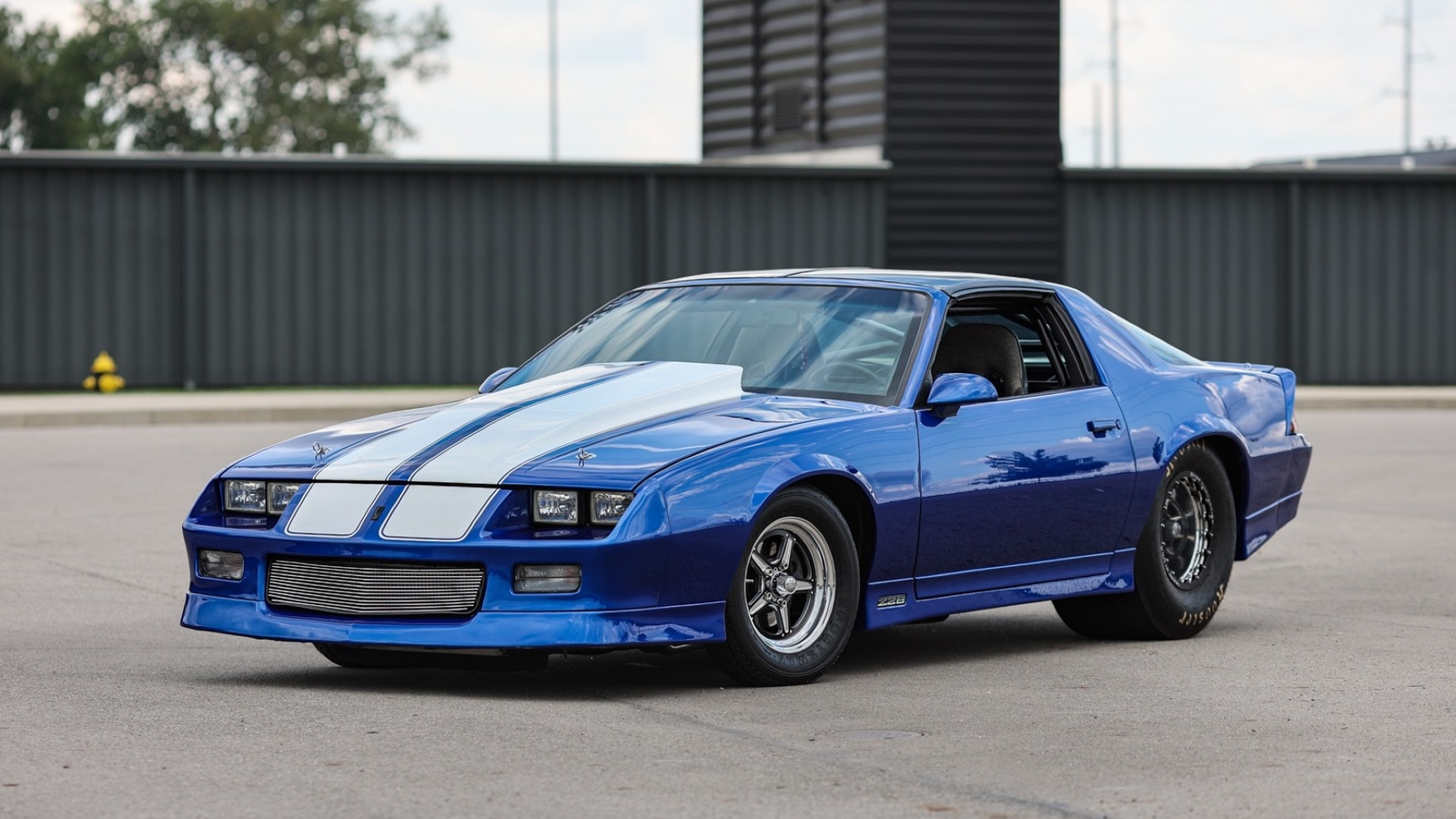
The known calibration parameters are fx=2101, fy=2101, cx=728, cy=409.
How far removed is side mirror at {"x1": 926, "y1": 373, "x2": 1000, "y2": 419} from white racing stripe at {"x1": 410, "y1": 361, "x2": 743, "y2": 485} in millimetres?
646

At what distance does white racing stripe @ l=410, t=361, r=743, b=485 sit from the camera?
20.4 ft

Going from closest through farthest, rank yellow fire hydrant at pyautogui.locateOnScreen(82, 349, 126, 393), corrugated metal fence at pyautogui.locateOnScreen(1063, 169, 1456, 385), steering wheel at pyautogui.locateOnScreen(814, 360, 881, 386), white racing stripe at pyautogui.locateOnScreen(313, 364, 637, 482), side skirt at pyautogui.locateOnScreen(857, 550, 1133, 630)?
white racing stripe at pyautogui.locateOnScreen(313, 364, 637, 482), side skirt at pyautogui.locateOnScreen(857, 550, 1133, 630), steering wheel at pyautogui.locateOnScreen(814, 360, 881, 386), yellow fire hydrant at pyautogui.locateOnScreen(82, 349, 126, 393), corrugated metal fence at pyautogui.locateOnScreen(1063, 169, 1456, 385)

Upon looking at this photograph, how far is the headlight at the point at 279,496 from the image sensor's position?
6430mm

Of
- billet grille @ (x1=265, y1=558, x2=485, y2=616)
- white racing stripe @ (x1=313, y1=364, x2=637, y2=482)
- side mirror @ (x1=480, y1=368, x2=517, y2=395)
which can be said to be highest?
side mirror @ (x1=480, y1=368, x2=517, y2=395)

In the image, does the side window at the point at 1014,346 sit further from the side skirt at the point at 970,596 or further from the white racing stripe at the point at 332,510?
the white racing stripe at the point at 332,510

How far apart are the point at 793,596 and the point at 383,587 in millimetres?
1290

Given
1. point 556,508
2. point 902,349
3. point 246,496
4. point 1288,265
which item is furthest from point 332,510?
point 1288,265

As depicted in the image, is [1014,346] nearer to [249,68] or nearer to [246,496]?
[246,496]

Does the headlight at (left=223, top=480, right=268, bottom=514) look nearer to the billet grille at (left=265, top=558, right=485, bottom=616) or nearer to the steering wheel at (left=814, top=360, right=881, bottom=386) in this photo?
the billet grille at (left=265, top=558, right=485, bottom=616)

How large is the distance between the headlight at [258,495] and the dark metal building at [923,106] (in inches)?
771

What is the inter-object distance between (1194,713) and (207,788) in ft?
9.46

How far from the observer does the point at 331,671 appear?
6.82 m

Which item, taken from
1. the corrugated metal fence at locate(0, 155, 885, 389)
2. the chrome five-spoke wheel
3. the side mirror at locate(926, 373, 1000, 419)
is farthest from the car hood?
the corrugated metal fence at locate(0, 155, 885, 389)

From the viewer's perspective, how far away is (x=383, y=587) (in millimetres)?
6141
